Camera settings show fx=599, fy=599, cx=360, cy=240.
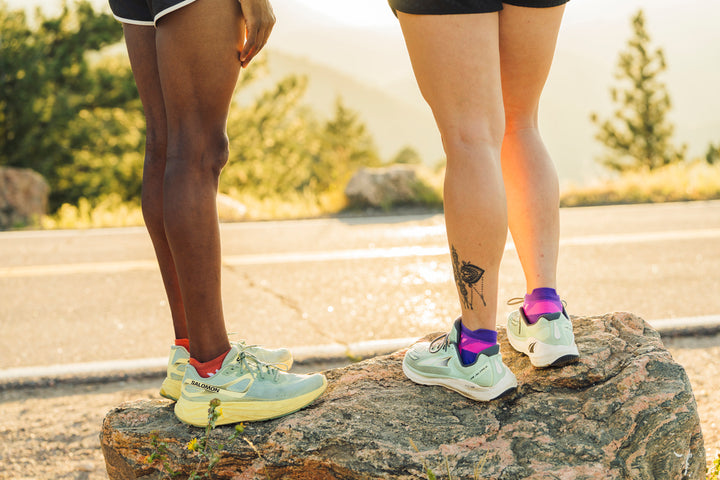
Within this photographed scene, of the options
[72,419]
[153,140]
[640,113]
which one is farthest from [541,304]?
[640,113]

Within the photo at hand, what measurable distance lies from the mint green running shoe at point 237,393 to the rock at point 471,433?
43 mm

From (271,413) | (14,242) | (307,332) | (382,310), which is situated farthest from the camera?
(14,242)

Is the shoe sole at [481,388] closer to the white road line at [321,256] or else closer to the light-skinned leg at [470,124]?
the light-skinned leg at [470,124]

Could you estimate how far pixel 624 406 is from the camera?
5.81ft

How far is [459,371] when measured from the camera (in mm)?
1865

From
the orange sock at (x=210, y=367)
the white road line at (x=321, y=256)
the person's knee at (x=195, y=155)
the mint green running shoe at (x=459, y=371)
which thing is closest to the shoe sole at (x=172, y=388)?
the orange sock at (x=210, y=367)

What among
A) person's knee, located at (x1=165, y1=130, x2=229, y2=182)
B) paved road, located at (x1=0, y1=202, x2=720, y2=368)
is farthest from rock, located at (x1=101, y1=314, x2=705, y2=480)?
paved road, located at (x1=0, y1=202, x2=720, y2=368)

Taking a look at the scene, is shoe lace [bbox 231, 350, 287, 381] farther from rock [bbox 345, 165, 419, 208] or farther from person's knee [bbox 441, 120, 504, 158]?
rock [bbox 345, 165, 419, 208]

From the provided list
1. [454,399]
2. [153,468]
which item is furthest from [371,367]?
[153,468]

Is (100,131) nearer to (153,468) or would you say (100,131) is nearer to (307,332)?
(307,332)

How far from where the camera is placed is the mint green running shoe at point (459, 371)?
1819mm

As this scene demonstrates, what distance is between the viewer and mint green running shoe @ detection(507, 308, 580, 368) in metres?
1.95

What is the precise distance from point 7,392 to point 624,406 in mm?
2781

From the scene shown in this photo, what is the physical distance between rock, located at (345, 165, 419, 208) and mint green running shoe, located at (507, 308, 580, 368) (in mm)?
6522
